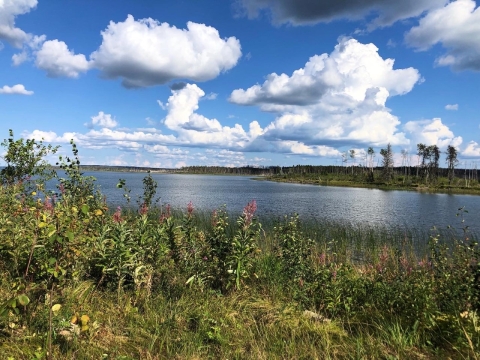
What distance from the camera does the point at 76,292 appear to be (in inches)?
195

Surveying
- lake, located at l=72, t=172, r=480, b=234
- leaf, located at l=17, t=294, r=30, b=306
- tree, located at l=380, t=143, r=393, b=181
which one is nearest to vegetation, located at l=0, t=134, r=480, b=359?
leaf, located at l=17, t=294, r=30, b=306

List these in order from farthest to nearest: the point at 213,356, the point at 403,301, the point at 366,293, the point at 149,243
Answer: the point at 149,243
the point at 366,293
the point at 403,301
the point at 213,356

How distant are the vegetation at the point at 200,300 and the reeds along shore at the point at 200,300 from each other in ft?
0.07

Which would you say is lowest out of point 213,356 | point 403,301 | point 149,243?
point 213,356

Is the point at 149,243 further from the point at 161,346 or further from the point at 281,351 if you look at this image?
the point at 281,351

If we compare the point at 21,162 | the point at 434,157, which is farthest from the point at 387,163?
the point at 21,162

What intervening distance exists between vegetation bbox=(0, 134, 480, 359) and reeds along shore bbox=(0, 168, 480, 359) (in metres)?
0.02

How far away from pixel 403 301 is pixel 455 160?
117382 mm

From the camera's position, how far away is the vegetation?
12.7 feet

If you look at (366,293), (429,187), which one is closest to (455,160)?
(429,187)

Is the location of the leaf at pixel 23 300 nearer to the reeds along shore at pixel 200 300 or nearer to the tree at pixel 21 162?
the reeds along shore at pixel 200 300

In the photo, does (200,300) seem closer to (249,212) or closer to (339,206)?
(249,212)

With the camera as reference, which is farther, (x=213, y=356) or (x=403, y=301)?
(x=403, y=301)

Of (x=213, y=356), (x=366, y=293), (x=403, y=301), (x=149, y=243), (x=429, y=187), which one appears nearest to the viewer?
(x=213, y=356)
